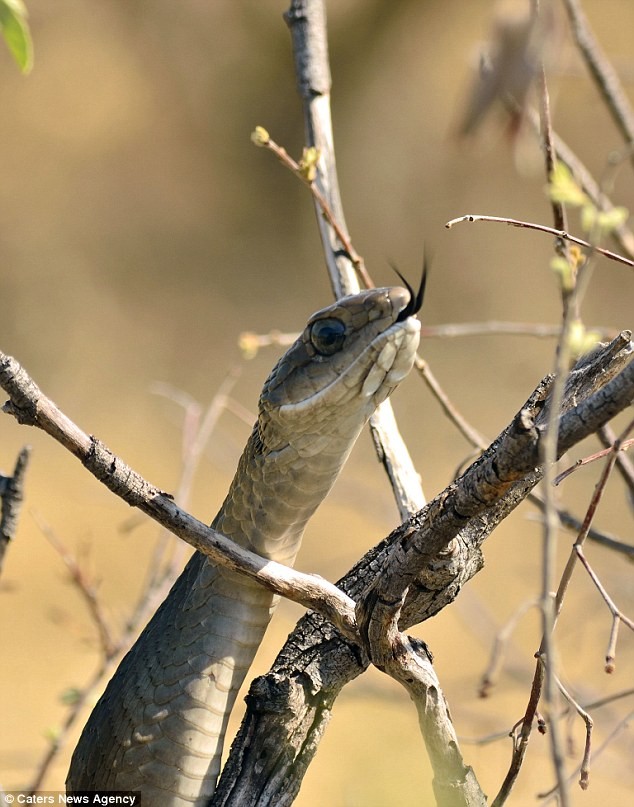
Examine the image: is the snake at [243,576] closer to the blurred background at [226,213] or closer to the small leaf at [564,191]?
the small leaf at [564,191]

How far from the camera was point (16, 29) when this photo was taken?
52.1 inches

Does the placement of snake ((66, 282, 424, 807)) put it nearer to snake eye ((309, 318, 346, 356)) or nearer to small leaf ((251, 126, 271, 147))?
snake eye ((309, 318, 346, 356))

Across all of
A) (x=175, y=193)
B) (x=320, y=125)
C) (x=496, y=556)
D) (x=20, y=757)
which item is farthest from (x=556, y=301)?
(x=320, y=125)

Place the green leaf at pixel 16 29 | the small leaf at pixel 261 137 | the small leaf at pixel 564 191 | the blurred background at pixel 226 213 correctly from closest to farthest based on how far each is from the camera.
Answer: the small leaf at pixel 564 191 < the green leaf at pixel 16 29 < the small leaf at pixel 261 137 < the blurred background at pixel 226 213

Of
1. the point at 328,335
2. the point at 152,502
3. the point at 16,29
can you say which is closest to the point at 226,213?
the point at 328,335

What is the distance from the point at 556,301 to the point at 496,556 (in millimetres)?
2989

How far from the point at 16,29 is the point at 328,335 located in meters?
0.94

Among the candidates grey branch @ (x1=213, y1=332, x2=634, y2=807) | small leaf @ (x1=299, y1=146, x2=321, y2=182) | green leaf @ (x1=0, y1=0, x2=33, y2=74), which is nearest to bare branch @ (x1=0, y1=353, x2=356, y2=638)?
grey branch @ (x1=213, y1=332, x2=634, y2=807)

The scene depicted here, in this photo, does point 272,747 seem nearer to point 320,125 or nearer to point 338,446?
point 338,446

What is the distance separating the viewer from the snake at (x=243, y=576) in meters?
2.02

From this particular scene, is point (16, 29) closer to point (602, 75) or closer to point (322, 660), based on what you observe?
point (322, 660)

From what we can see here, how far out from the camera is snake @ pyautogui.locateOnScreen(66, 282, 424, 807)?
2.02 m

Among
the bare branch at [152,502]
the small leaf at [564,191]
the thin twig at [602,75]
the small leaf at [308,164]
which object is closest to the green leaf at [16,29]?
the bare branch at [152,502]

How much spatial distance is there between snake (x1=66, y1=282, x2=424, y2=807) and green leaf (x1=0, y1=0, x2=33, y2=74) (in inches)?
34.3
